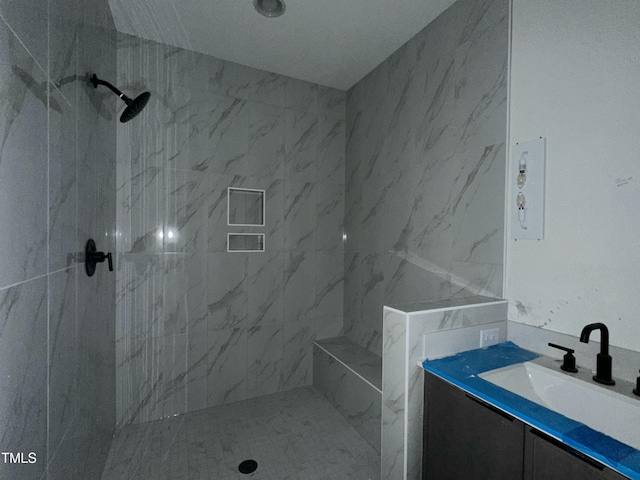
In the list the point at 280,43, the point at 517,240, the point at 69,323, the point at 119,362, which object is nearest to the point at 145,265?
the point at 119,362

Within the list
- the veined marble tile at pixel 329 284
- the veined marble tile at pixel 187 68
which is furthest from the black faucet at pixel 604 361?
the veined marble tile at pixel 187 68

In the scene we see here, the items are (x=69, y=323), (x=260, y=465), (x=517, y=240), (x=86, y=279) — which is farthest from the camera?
(x=260, y=465)

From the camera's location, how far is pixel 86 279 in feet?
4.76

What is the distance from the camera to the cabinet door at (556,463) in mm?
818

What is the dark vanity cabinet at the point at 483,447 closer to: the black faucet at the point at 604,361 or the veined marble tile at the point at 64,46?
the black faucet at the point at 604,361

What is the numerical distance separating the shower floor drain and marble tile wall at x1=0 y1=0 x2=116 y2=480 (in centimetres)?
77

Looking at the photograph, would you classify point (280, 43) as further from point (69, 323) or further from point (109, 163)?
point (69, 323)

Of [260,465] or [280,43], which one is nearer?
[260,465]

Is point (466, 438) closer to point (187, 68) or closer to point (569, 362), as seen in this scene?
point (569, 362)

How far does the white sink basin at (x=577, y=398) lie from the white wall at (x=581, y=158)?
9.0 inches

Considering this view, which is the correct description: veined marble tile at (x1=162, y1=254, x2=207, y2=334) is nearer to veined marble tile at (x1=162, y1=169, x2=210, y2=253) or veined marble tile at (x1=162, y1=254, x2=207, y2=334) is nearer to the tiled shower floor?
veined marble tile at (x1=162, y1=169, x2=210, y2=253)

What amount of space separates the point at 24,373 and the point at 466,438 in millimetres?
1483

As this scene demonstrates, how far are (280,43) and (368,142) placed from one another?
1056 mm

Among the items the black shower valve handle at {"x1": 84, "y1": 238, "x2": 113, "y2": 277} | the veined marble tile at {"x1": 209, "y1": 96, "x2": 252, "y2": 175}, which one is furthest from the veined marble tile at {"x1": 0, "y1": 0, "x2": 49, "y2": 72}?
the veined marble tile at {"x1": 209, "y1": 96, "x2": 252, "y2": 175}
